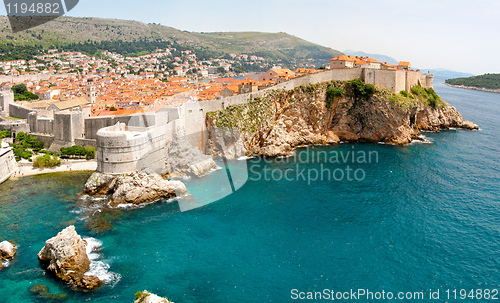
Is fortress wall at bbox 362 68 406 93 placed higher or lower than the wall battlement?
higher

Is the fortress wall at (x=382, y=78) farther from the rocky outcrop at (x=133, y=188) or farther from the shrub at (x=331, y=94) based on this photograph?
the rocky outcrop at (x=133, y=188)

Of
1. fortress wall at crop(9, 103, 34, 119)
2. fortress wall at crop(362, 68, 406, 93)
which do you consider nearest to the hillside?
fortress wall at crop(9, 103, 34, 119)

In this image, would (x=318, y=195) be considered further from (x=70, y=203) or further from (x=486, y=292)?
(x=70, y=203)

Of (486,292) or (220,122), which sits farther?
(220,122)

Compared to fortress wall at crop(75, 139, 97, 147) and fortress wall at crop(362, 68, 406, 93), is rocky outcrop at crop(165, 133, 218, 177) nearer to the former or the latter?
fortress wall at crop(75, 139, 97, 147)

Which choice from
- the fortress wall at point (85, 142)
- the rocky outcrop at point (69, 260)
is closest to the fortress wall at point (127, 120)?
the fortress wall at point (85, 142)

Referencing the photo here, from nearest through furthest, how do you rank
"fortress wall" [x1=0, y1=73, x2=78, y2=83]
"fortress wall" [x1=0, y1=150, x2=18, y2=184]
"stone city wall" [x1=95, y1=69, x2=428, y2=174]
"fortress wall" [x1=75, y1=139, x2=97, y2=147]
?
"stone city wall" [x1=95, y1=69, x2=428, y2=174] < "fortress wall" [x1=0, y1=150, x2=18, y2=184] < "fortress wall" [x1=75, y1=139, x2=97, y2=147] < "fortress wall" [x1=0, y1=73, x2=78, y2=83]

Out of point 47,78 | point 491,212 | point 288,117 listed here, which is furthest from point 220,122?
point 47,78
